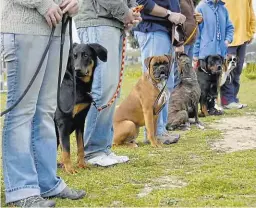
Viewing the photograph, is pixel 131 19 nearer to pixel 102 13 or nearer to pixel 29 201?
pixel 102 13

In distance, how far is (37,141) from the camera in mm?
3711

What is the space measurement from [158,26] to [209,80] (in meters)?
3.89

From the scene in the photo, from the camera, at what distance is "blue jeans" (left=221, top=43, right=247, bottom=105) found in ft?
35.9

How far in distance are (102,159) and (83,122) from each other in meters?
0.40

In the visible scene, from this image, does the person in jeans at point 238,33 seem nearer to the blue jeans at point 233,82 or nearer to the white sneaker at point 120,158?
the blue jeans at point 233,82

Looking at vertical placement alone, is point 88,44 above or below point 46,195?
above

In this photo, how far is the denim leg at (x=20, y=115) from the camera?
136 inches

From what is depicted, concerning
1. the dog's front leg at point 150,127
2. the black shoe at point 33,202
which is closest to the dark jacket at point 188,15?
the dog's front leg at point 150,127

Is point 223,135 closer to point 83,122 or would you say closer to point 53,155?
point 83,122

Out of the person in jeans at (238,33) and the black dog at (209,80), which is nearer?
the black dog at (209,80)

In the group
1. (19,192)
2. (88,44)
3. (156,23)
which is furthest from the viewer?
(156,23)

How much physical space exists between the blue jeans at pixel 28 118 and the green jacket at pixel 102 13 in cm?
120

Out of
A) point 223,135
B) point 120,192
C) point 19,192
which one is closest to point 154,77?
point 223,135

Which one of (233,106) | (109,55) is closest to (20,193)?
(109,55)
